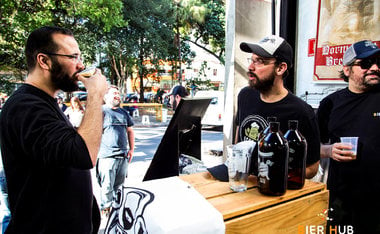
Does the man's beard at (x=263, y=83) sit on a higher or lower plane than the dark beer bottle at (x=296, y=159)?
higher

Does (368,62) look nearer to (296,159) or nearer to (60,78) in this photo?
(296,159)

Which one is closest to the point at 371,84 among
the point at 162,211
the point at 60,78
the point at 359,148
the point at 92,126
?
the point at 359,148

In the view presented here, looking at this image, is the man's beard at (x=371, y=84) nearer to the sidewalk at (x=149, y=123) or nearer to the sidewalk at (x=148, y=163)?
the sidewalk at (x=148, y=163)

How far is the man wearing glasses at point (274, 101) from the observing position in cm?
177

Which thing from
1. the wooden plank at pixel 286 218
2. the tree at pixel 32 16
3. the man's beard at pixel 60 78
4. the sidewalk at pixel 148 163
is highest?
the tree at pixel 32 16

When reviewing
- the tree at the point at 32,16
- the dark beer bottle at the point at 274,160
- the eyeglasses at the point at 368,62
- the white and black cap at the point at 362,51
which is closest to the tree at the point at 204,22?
the tree at the point at 32,16

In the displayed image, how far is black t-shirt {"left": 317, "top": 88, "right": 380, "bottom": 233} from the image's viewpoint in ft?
6.22

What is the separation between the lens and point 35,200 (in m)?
1.38

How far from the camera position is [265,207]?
1232 millimetres

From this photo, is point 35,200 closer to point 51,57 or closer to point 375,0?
point 51,57

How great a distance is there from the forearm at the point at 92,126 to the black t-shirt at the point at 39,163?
33mm

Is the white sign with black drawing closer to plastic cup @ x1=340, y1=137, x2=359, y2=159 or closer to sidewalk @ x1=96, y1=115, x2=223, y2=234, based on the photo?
plastic cup @ x1=340, y1=137, x2=359, y2=159

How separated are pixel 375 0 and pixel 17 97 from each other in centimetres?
312

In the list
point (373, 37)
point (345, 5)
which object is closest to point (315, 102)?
point (373, 37)
